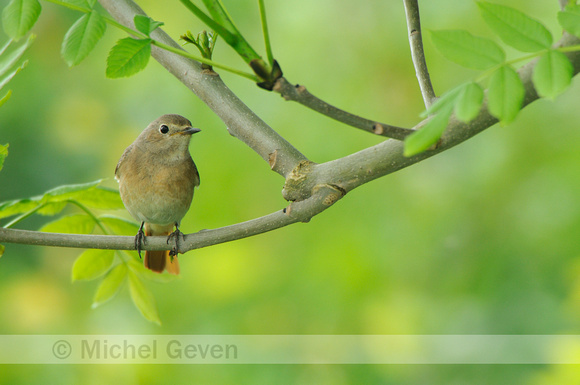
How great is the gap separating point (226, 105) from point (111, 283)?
84 cm

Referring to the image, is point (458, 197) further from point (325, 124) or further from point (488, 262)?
point (325, 124)

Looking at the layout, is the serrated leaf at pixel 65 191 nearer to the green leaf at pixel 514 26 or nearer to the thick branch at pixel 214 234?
the thick branch at pixel 214 234

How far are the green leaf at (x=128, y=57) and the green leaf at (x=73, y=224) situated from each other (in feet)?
3.15

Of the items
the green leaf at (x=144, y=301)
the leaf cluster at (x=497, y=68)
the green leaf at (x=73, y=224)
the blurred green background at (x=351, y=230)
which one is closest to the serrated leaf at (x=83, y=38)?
the leaf cluster at (x=497, y=68)

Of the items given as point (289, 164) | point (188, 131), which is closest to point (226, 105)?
point (289, 164)

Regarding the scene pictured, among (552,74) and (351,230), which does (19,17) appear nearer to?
(552,74)

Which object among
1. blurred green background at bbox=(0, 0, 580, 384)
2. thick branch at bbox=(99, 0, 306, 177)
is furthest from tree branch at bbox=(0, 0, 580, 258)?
blurred green background at bbox=(0, 0, 580, 384)

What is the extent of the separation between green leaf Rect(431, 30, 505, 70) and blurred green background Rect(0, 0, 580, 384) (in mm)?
2705

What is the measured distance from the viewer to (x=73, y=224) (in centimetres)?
200

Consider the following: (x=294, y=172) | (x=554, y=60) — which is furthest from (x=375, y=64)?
(x=554, y=60)

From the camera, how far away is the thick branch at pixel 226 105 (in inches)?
57.9

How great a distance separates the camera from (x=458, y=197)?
A: 3885mm

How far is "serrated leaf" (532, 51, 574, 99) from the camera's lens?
36.2 inches

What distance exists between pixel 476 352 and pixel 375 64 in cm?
199
